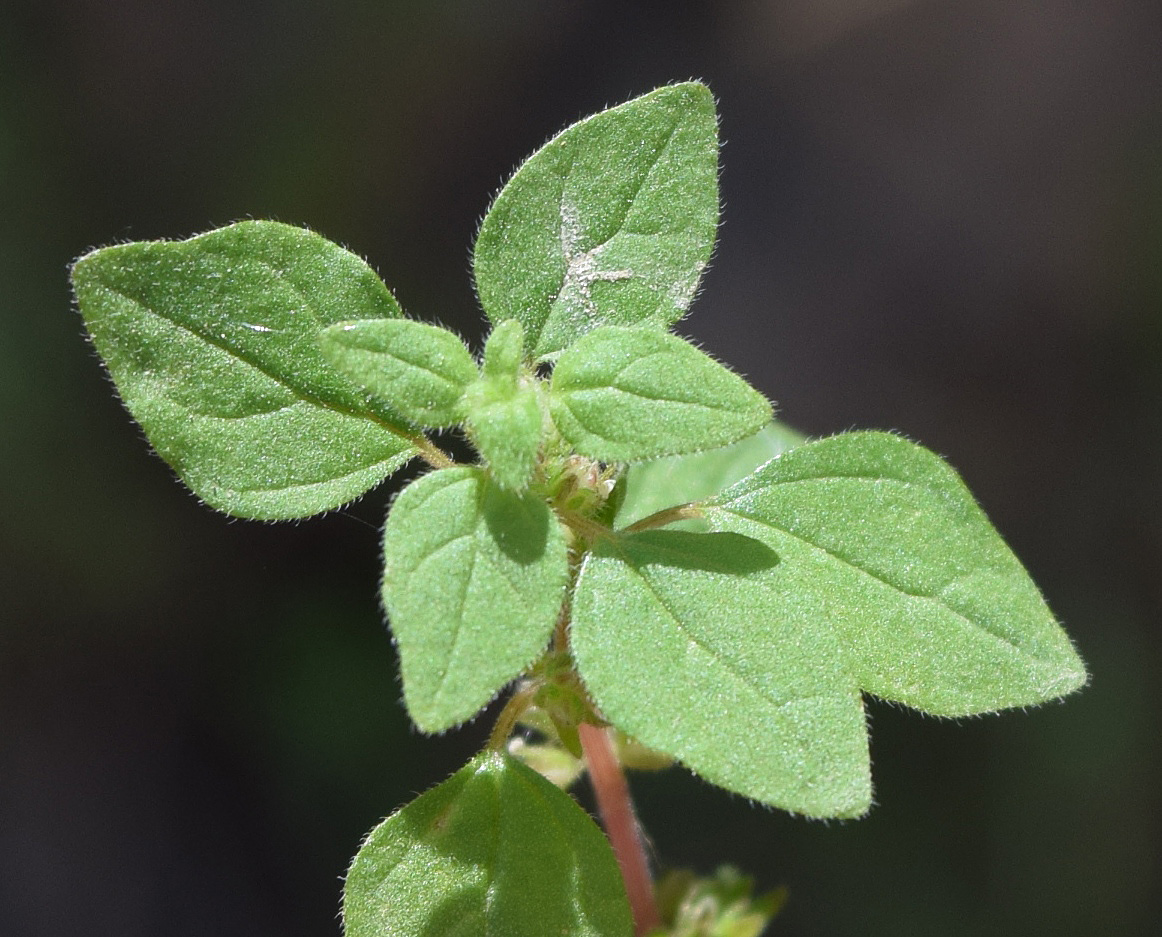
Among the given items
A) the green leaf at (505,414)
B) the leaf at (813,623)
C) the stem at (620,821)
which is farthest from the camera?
the stem at (620,821)

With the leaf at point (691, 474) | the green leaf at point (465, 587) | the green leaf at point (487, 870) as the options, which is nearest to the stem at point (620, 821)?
the green leaf at point (487, 870)

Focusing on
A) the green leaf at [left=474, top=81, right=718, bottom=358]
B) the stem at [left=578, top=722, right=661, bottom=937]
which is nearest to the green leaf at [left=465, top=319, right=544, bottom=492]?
the green leaf at [left=474, top=81, right=718, bottom=358]

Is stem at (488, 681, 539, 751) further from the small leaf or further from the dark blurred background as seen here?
the dark blurred background

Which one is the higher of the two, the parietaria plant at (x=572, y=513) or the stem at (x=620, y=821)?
the parietaria plant at (x=572, y=513)

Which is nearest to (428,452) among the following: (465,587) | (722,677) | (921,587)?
(465,587)

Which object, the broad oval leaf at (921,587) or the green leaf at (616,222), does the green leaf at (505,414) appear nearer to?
the green leaf at (616,222)

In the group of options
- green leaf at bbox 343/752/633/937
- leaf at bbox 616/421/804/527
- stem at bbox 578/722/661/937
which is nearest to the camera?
green leaf at bbox 343/752/633/937

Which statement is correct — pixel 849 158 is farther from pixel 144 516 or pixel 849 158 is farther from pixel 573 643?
pixel 573 643
